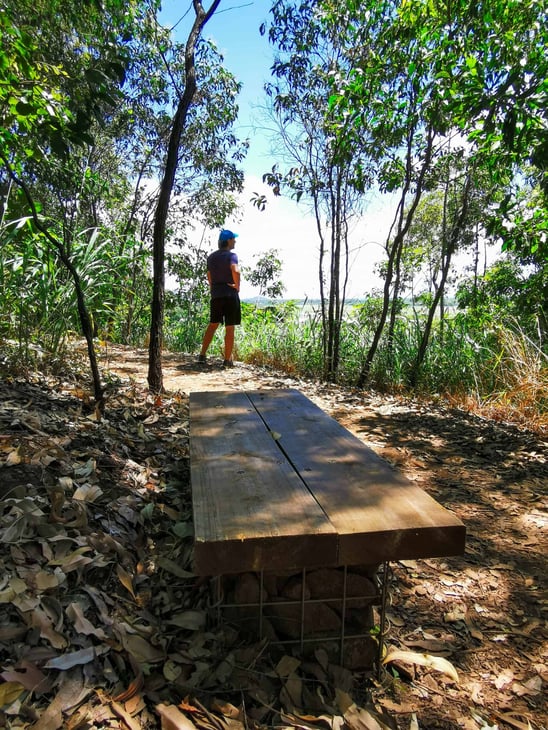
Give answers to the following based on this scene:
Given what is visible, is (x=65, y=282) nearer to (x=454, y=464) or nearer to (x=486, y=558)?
(x=454, y=464)

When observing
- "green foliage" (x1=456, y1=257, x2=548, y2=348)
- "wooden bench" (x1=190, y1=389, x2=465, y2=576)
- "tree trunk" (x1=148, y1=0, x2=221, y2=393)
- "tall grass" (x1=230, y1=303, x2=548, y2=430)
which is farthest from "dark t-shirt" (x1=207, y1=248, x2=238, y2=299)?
"wooden bench" (x1=190, y1=389, x2=465, y2=576)

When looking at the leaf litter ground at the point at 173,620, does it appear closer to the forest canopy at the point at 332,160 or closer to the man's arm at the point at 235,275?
the forest canopy at the point at 332,160

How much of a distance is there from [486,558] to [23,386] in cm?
282

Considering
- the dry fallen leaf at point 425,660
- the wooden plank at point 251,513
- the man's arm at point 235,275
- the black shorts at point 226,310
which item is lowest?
the dry fallen leaf at point 425,660

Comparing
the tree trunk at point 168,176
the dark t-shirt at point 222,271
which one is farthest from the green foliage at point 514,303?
the dark t-shirt at point 222,271

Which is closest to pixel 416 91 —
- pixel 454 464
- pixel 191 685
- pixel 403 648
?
pixel 454 464

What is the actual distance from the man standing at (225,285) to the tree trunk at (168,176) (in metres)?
2.18

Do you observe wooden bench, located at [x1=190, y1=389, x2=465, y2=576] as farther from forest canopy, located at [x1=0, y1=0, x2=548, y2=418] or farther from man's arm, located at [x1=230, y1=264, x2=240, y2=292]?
man's arm, located at [x1=230, y1=264, x2=240, y2=292]

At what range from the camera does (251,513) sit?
134 cm

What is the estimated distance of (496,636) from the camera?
1744mm

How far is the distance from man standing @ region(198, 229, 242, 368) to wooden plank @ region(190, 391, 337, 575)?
4161 mm

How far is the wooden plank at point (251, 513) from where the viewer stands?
1.21m

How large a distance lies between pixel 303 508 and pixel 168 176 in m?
2.96

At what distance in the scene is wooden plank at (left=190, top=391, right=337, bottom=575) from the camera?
1.21m
